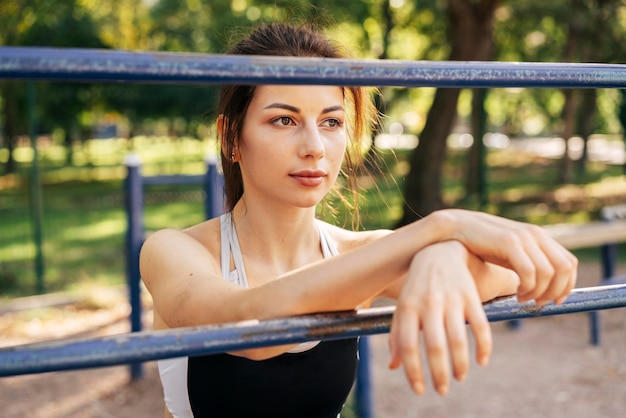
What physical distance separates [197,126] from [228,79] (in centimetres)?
1739

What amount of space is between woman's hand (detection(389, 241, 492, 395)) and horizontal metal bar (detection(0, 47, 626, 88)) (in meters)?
0.26

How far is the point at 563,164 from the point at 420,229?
626 inches

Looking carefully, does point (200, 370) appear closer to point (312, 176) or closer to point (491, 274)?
point (312, 176)

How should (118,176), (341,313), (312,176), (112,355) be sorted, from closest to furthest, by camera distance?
(112,355)
(341,313)
(312,176)
(118,176)

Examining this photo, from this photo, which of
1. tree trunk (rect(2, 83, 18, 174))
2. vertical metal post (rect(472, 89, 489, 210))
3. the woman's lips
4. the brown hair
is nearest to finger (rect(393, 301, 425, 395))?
the woman's lips

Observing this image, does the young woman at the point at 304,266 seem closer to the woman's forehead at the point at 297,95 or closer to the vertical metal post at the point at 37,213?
the woman's forehead at the point at 297,95

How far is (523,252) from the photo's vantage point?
38.8 inches

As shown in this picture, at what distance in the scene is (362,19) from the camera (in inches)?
566

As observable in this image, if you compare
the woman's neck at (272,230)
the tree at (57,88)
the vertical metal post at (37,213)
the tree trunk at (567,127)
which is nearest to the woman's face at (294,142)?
the woman's neck at (272,230)

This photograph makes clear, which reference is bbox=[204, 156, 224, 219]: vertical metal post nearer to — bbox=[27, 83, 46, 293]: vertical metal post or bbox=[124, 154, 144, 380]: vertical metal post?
bbox=[124, 154, 144, 380]: vertical metal post

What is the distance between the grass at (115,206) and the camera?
A: 8492mm

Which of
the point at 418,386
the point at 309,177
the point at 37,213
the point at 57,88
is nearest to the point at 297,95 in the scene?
the point at 309,177

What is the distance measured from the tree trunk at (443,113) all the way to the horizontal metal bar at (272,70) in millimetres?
8381

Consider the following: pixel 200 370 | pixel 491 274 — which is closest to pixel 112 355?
pixel 491 274
